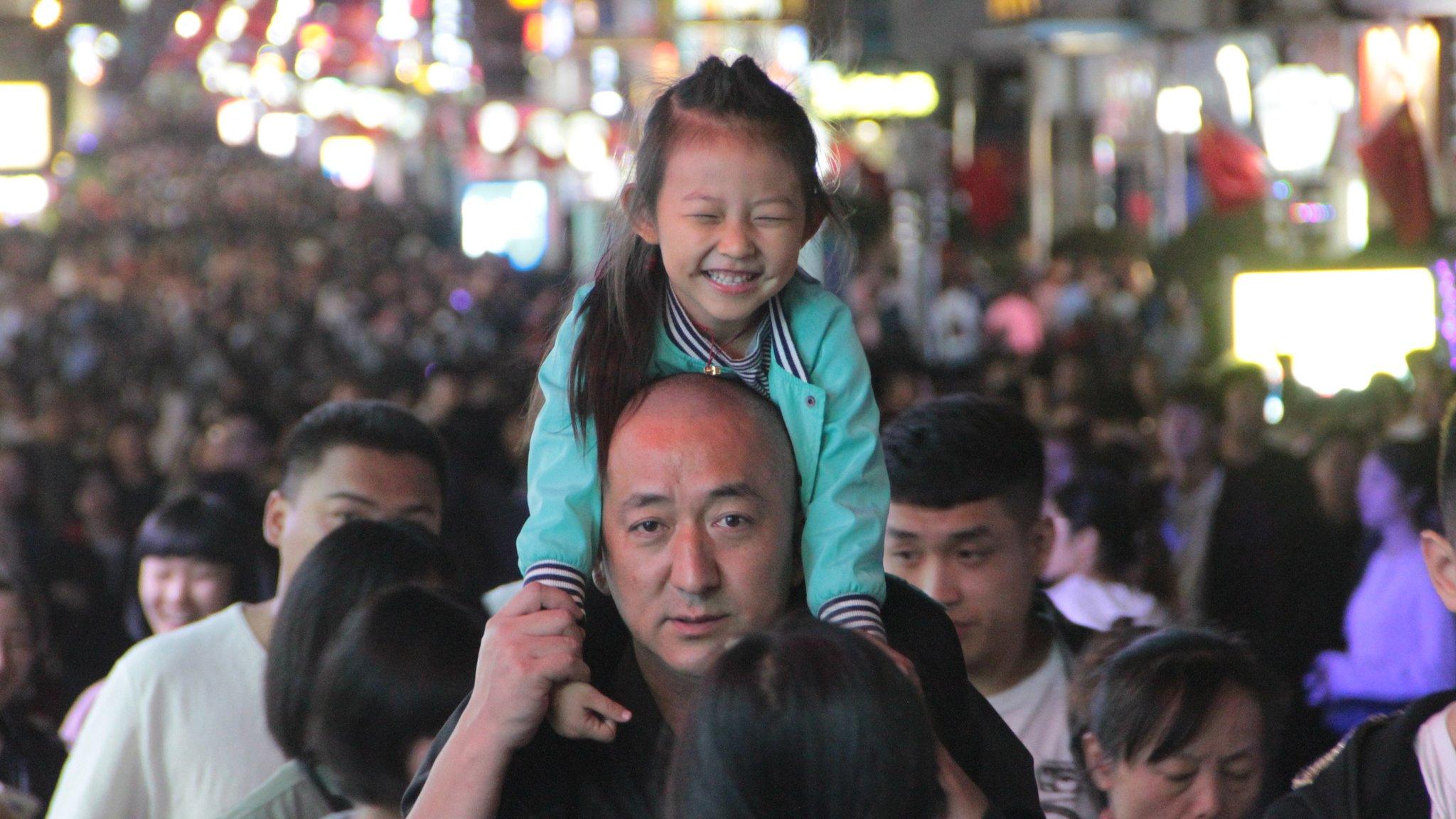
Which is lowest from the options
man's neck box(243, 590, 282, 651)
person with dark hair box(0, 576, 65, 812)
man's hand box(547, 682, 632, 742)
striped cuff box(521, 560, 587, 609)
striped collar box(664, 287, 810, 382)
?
person with dark hair box(0, 576, 65, 812)

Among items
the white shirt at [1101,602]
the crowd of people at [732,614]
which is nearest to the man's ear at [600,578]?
the crowd of people at [732,614]

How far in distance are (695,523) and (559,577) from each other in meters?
0.23

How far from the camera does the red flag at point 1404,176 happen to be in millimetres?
14258

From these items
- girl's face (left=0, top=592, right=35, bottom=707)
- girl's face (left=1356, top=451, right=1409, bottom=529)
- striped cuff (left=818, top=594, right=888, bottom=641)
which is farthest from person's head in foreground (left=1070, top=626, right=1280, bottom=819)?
girl's face (left=1356, top=451, right=1409, bottom=529)

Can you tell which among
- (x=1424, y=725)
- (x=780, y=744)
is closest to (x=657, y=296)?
(x=780, y=744)

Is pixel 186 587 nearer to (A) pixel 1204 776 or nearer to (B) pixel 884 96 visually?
(A) pixel 1204 776

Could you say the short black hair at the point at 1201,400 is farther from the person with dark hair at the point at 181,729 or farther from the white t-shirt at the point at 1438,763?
the white t-shirt at the point at 1438,763

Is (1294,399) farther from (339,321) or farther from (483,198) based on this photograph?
(483,198)

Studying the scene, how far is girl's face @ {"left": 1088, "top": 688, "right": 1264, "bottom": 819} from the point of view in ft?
11.1

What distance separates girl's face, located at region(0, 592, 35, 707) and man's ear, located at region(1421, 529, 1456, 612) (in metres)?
3.86

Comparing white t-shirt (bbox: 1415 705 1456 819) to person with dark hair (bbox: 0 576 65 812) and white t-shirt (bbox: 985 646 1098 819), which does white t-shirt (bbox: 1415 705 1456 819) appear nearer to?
white t-shirt (bbox: 985 646 1098 819)

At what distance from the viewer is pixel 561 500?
2.75 m

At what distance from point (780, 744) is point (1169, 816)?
1.56m

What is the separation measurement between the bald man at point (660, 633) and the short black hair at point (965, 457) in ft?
3.77
